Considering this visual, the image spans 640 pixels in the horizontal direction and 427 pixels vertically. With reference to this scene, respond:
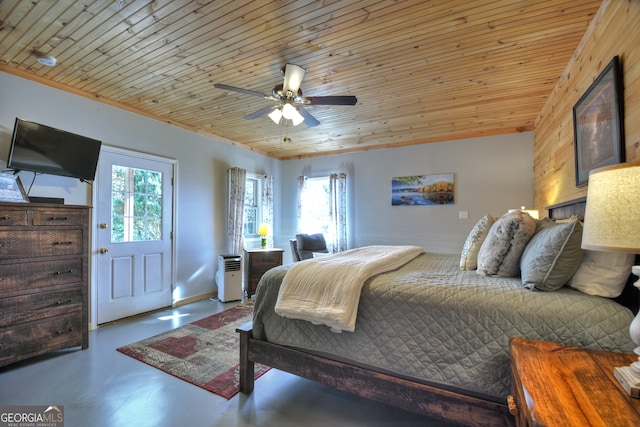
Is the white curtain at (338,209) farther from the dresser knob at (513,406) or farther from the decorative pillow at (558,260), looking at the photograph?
the dresser knob at (513,406)

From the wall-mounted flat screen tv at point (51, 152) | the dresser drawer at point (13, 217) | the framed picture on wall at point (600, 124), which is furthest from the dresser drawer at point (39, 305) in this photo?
the framed picture on wall at point (600, 124)

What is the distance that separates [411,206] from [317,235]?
1.64 metres

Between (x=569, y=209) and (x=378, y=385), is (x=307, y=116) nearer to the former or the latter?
(x=378, y=385)

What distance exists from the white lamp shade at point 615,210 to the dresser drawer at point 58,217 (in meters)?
3.50

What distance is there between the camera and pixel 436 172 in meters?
4.56

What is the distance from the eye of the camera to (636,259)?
4.44 feet

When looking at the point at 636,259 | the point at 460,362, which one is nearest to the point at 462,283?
the point at 460,362

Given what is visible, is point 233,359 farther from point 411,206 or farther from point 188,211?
point 411,206

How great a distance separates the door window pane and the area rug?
1312 mm

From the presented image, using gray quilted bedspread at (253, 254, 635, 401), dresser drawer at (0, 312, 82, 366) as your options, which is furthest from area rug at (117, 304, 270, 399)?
gray quilted bedspread at (253, 254, 635, 401)

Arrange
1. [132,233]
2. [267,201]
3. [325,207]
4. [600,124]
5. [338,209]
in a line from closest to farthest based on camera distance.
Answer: [600,124] → [132,233] → [338,209] → [267,201] → [325,207]

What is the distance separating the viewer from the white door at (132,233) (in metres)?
3.20

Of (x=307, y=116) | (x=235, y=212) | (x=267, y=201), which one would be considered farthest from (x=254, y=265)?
(x=307, y=116)

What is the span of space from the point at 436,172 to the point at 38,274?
15.9 feet
